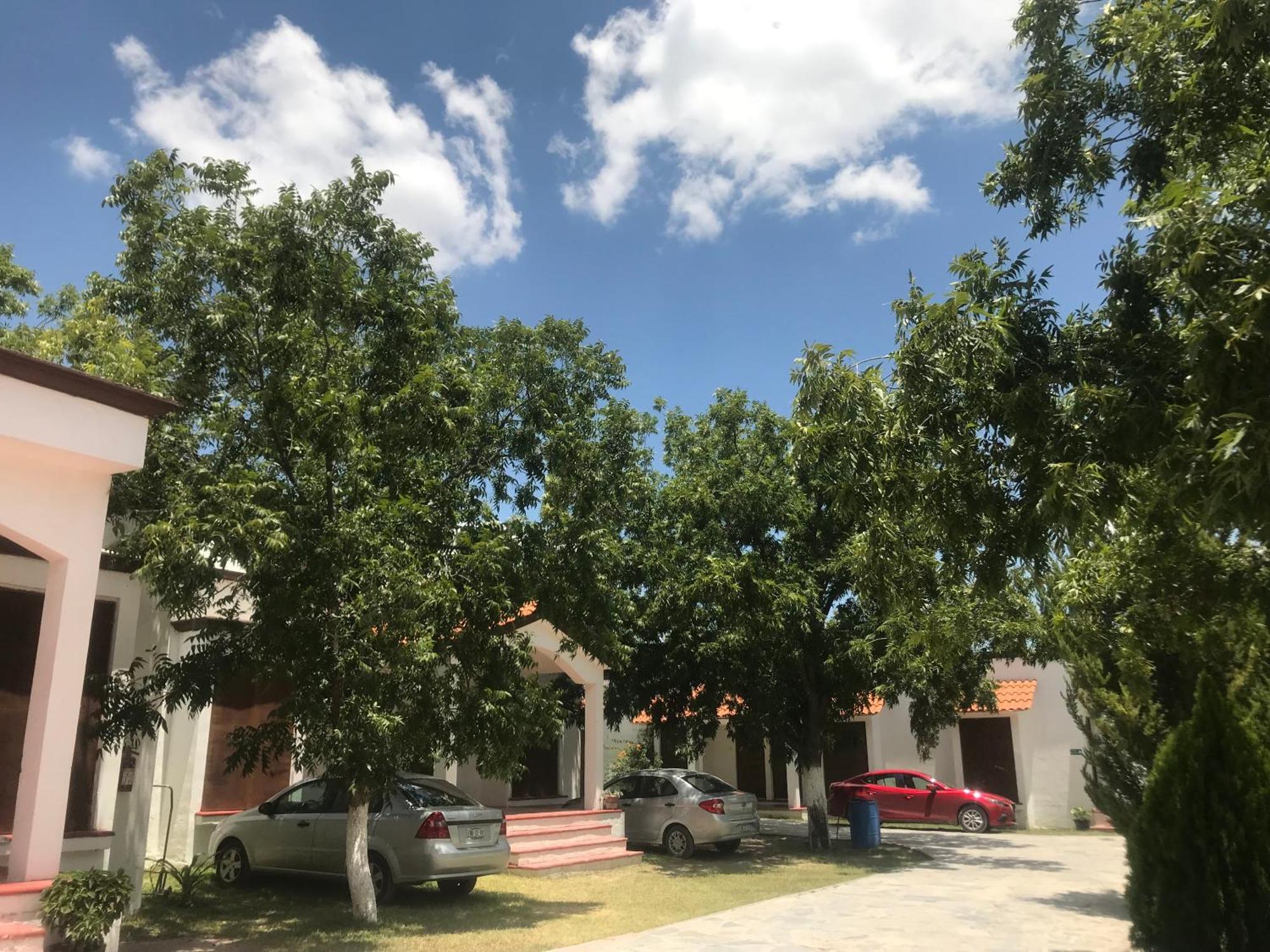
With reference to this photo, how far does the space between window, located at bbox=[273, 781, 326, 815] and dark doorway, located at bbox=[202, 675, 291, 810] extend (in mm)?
1466

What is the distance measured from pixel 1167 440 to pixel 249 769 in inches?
353

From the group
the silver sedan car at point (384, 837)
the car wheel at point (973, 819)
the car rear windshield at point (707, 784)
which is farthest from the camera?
the car wheel at point (973, 819)

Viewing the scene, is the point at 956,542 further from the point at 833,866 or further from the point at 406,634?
the point at 833,866

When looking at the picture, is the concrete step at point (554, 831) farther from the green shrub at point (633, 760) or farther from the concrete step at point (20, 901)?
the green shrub at point (633, 760)

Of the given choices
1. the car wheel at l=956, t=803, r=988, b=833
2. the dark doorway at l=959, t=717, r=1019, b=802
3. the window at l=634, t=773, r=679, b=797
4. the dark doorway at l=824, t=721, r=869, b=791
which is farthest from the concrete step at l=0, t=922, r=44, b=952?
the dark doorway at l=959, t=717, r=1019, b=802

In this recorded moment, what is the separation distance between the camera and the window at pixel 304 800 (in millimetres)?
11977

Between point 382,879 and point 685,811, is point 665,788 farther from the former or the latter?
point 382,879

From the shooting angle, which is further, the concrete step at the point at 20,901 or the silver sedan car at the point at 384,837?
the silver sedan car at the point at 384,837

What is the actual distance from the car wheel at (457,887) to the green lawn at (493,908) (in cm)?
13

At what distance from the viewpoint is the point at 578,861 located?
14664 millimetres

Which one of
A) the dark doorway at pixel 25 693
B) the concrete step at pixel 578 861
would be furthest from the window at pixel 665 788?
the dark doorway at pixel 25 693

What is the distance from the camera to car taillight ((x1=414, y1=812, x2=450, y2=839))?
11.1 meters

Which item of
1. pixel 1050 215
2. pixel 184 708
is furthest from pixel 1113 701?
pixel 184 708

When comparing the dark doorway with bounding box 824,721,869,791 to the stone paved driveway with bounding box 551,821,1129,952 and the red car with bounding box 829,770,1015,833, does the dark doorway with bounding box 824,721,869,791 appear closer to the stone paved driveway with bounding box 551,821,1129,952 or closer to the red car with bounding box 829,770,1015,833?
the red car with bounding box 829,770,1015,833
